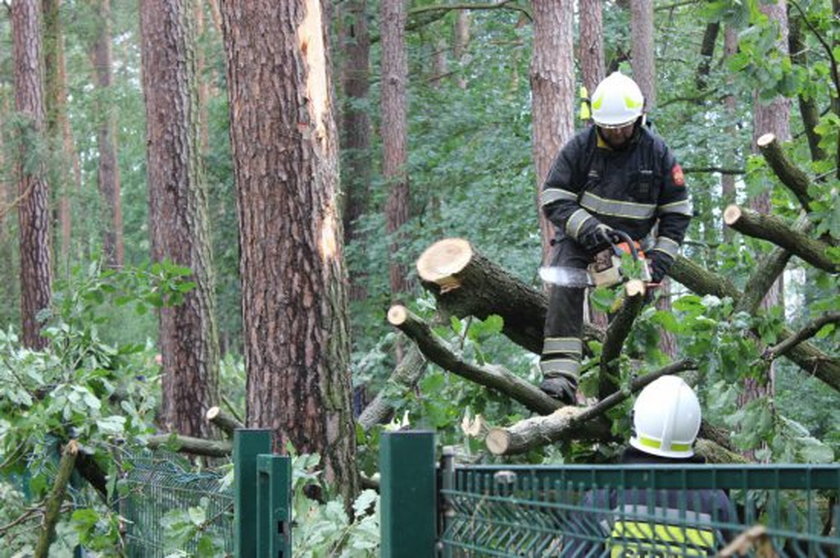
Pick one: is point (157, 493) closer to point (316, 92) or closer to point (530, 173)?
point (316, 92)

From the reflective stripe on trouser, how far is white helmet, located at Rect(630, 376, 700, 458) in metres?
1.69

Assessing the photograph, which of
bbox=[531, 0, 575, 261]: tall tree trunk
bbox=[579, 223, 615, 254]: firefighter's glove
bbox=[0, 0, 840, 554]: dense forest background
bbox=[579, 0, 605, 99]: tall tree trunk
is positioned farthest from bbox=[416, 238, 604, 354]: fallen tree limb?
bbox=[579, 0, 605, 99]: tall tree trunk

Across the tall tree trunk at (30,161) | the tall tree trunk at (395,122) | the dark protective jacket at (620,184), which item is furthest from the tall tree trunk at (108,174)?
the dark protective jacket at (620,184)

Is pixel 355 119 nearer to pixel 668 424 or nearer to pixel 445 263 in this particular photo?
pixel 445 263

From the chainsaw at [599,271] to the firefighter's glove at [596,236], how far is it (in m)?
0.02

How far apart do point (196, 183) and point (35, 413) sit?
19.1ft

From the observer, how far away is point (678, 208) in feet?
25.6

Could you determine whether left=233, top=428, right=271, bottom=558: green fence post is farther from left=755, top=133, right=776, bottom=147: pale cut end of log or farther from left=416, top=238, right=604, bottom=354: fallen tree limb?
Answer: left=755, top=133, right=776, bottom=147: pale cut end of log

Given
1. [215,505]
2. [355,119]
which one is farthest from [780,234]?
[355,119]

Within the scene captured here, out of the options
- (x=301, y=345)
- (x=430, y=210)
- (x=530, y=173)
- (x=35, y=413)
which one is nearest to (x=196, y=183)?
(x=35, y=413)

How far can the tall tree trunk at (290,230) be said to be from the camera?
Answer: 264 inches

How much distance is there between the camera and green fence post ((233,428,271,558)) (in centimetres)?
465

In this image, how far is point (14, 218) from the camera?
3200 centimetres

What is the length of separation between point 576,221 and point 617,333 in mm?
914
